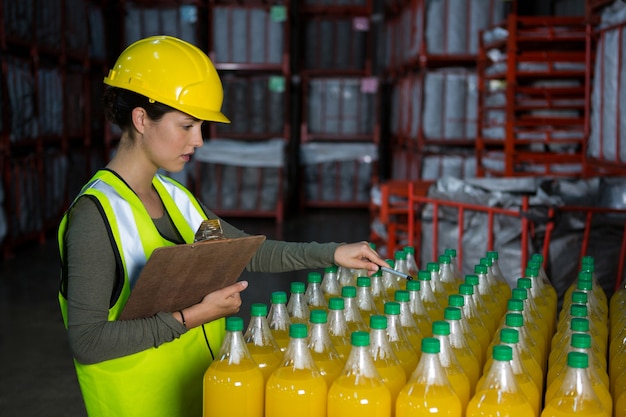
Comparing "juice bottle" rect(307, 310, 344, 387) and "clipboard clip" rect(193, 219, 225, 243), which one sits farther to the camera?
"clipboard clip" rect(193, 219, 225, 243)

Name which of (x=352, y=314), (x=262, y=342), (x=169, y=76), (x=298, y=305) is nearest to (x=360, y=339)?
(x=262, y=342)

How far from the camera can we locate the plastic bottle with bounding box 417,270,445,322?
2441mm

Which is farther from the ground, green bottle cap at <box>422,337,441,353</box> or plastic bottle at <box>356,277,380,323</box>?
green bottle cap at <box>422,337,441,353</box>

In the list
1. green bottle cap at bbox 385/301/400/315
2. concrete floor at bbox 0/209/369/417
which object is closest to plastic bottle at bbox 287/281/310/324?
green bottle cap at bbox 385/301/400/315

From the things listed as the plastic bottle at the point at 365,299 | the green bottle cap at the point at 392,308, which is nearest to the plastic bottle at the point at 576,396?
the green bottle cap at the point at 392,308

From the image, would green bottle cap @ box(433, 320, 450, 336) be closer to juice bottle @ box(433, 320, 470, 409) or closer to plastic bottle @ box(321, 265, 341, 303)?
juice bottle @ box(433, 320, 470, 409)

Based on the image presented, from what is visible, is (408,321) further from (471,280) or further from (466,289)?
(471,280)

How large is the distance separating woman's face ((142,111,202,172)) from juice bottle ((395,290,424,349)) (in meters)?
0.78

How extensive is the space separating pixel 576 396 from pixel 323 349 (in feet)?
2.07

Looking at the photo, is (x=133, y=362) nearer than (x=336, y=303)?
No

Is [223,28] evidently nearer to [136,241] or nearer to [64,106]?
[64,106]

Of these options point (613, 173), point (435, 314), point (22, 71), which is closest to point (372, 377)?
point (435, 314)

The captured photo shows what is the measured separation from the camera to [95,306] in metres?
2.04

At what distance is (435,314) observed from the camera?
7.98ft
